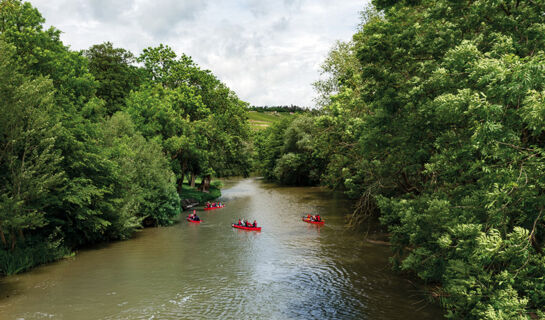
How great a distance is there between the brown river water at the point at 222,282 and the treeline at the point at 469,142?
315cm

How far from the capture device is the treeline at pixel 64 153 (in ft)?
59.8

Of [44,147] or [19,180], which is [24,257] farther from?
[44,147]

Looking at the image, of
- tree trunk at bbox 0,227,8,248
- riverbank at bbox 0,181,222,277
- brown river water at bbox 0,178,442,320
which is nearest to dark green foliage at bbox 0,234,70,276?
riverbank at bbox 0,181,222,277

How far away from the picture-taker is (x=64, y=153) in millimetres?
21234

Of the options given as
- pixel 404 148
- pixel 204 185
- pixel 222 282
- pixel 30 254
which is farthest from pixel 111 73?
pixel 404 148

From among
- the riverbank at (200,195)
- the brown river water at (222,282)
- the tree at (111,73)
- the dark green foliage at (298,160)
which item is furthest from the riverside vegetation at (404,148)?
the dark green foliage at (298,160)

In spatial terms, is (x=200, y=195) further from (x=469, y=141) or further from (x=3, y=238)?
(x=469, y=141)

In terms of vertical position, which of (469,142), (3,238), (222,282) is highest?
(469,142)

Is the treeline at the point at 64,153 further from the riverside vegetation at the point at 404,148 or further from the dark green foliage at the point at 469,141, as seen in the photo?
the dark green foliage at the point at 469,141

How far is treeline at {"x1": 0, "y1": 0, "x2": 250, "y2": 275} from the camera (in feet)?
59.8

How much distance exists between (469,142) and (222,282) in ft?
45.3

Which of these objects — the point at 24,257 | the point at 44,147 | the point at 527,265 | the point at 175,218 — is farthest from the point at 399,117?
the point at 175,218

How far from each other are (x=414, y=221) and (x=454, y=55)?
19.9 ft

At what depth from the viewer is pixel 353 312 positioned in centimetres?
1486
